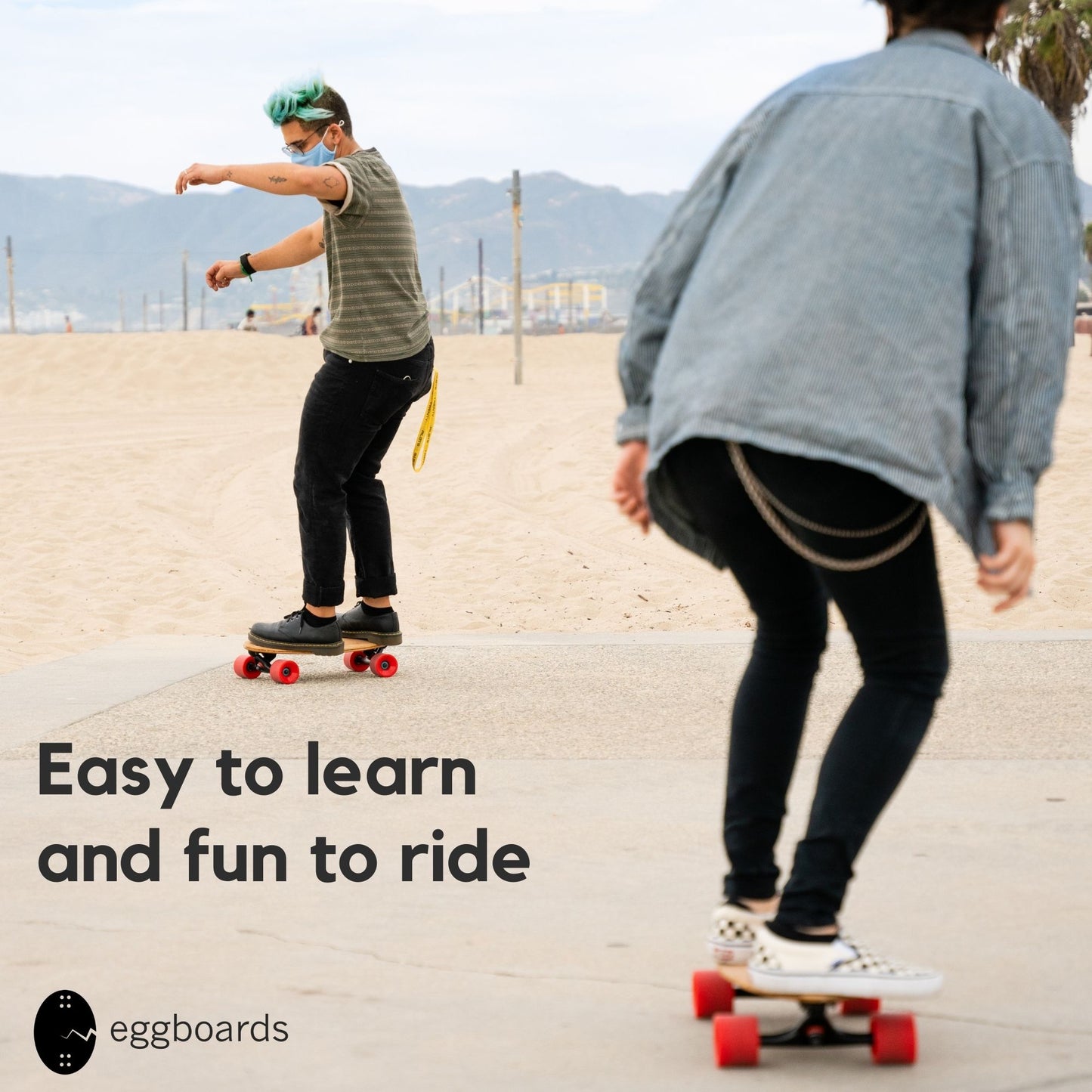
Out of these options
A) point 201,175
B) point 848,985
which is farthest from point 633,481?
point 201,175

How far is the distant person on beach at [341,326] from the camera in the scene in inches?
214

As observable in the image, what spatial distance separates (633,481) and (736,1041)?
0.87 metres

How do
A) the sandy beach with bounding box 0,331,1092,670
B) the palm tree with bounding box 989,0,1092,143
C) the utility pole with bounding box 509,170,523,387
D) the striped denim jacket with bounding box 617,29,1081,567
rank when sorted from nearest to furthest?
1. the striped denim jacket with bounding box 617,29,1081,567
2. the sandy beach with bounding box 0,331,1092,670
3. the palm tree with bounding box 989,0,1092,143
4. the utility pole with bounding box 509,170,523,387

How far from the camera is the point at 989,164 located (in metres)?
2.28

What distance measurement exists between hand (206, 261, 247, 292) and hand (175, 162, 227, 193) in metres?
0.71

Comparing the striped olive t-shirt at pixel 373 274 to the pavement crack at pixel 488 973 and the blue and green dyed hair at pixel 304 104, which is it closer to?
the blue and green dyed hair at pixel 304 104

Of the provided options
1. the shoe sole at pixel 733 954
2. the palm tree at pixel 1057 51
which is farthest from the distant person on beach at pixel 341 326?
the palm tree at pixel 1057 51

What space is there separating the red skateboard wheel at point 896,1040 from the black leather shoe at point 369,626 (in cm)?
372

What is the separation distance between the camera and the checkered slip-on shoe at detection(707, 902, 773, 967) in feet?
8.22

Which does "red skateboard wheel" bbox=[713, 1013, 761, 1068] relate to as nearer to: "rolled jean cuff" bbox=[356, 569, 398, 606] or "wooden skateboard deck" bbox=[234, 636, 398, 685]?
"wooden skateboard deck" bbox=[234, 636, 398, 685]

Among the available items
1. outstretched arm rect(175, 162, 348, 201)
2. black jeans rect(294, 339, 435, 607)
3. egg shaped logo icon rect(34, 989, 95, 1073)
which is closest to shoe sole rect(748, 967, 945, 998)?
egg shaped logo icon rect(34, 989, 95, 1073)

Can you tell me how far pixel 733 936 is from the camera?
8.25 ft

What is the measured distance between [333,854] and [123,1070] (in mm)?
1152

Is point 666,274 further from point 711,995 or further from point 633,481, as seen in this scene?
point 711,995
